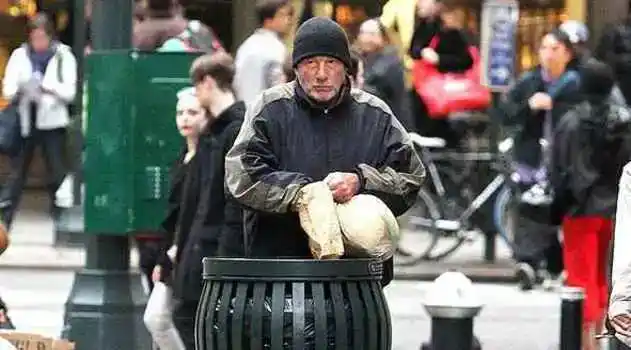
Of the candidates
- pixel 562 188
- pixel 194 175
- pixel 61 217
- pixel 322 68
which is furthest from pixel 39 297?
pixel 322 68

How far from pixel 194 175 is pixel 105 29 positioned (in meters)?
1.97

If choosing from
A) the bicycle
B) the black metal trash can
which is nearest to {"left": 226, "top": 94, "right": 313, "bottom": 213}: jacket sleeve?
the black metal trash can

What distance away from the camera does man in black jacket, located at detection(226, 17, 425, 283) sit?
247 inches

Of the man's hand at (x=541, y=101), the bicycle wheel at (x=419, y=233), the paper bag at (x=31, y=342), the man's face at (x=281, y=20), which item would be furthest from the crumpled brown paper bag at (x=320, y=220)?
the bicycle wheel at (x=419, y=233)

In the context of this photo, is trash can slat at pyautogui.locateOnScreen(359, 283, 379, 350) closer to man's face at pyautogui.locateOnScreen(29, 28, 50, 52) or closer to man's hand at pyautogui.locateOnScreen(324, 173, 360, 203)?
man's hand at pyautogui.locateOnScreen(324, 173, 360, 203)

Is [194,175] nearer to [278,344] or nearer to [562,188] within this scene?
[278,344]

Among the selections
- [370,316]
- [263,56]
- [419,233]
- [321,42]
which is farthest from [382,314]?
[419,233]

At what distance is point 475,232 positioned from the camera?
17297mm

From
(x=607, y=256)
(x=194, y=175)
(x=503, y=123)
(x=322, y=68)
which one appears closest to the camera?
(x=322, y=68)

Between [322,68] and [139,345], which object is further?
[139,345]

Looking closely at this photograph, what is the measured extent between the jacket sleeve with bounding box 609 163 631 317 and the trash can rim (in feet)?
2.86

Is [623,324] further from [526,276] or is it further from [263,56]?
[526,276]

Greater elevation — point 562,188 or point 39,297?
point 562,188

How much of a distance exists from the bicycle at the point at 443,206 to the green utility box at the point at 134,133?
5.58 metres
